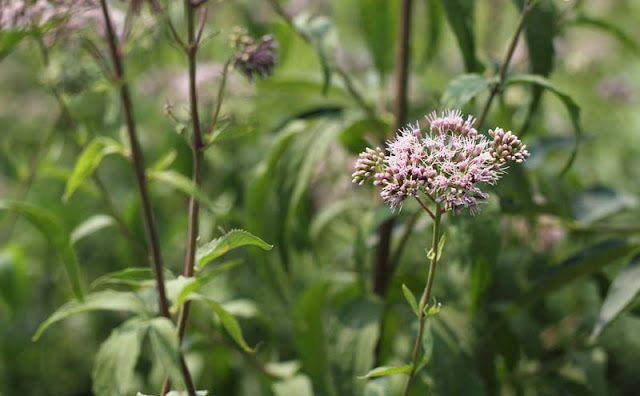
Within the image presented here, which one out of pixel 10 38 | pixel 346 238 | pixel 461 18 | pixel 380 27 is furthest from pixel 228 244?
pixel 346 238

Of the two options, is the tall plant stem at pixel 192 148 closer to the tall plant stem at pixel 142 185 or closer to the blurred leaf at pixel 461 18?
the tall plant stem at pixel 142 185

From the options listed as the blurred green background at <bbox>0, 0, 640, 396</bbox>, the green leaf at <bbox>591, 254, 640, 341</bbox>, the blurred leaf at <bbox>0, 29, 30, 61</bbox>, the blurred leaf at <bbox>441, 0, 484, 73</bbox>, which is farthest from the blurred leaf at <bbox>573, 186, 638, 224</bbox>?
the blurred leaf at <bbox>0, 29, 30, 61</bbox>

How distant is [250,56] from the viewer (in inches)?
58.5

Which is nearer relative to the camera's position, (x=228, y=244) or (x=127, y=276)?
(x=228, y=244)

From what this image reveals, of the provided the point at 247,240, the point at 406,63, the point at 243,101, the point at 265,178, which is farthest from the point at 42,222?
the point at 243,101

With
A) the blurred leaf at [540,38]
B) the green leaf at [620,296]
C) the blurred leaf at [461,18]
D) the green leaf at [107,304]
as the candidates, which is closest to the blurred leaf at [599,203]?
the green leaf at [620,296]

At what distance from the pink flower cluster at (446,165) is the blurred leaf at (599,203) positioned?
36.0 inches

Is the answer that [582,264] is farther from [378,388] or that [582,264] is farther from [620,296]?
[378,388]

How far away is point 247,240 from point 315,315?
98cm

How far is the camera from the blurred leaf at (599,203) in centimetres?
201

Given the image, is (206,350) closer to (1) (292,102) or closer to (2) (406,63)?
(2) (406,63)

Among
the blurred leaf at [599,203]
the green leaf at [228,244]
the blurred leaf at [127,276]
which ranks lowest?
the blurred leaf at [599,203]

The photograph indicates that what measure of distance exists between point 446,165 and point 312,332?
1.08m

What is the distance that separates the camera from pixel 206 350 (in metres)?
2.25
